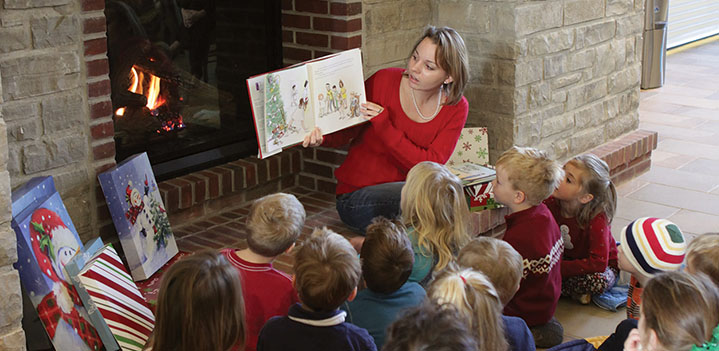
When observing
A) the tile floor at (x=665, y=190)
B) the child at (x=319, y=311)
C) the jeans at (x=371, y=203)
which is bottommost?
the tile floor at (x=665, y=190)

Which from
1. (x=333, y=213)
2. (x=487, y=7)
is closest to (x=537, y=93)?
(x=487, y=7)

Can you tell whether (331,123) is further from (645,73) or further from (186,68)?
(645,73)

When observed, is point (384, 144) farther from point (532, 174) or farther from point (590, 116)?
point (590, 116)

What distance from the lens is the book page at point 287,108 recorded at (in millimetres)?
3264

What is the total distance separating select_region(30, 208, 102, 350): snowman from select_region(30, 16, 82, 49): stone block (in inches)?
23.1

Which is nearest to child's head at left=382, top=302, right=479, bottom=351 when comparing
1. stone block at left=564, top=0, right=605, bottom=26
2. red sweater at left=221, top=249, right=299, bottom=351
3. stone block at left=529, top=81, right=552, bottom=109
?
red sweater at left=221, top=249, right=299, bottom=351

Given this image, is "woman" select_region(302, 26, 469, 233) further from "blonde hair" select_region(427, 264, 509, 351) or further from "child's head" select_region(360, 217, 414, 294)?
"blonde hair" select_region(427, 264, 509, 351)

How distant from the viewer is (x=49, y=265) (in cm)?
279

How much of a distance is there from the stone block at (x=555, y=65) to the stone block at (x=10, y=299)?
2934 millimetres

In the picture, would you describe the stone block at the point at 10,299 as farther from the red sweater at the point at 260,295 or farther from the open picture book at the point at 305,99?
the open picture book at the point at 305,99

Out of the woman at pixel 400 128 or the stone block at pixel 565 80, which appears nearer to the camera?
the woman at pixel 400 128

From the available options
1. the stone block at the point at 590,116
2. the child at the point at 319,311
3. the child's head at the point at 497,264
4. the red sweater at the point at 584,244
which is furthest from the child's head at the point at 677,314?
the stone block at the point at 590,116

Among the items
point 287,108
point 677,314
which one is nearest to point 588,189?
point 287,108

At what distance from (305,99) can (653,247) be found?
1.42 meters
